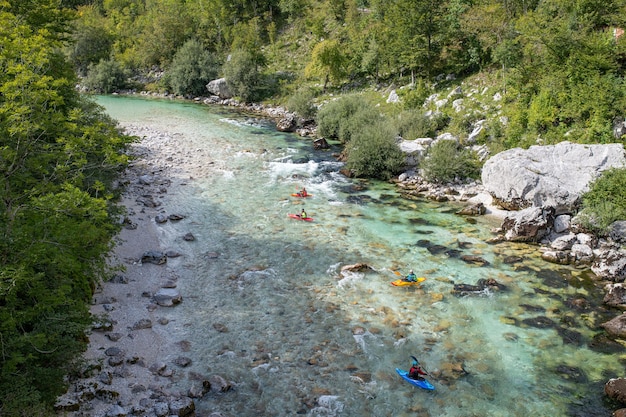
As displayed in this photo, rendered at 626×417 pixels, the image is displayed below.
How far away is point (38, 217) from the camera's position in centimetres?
1013

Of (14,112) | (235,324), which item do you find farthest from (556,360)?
(14,112)

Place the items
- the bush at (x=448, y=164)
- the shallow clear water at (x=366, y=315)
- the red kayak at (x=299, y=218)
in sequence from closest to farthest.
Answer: the shallow clear water at (x=366, y=315) < the red kayak at (x=299, y=218) < the bush at (x=448, y=164)

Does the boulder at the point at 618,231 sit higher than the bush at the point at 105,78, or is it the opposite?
the bush at the point at 105,78

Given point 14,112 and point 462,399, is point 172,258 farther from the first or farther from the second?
point 462,399

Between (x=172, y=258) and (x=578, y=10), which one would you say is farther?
(x=578, y=10)

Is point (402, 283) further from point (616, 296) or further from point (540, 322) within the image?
point (616, 296)

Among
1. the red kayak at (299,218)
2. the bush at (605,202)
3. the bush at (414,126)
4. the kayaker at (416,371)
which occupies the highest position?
the bush at (414,126)

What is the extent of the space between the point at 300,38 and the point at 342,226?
5558cm

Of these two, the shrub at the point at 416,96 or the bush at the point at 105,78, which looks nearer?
the shrub at the point at 416,96

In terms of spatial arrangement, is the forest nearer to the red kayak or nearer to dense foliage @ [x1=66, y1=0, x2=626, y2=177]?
dense foliage @ [x1=66, y1=0, x2=626, y2=177]

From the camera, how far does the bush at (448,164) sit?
88.0 ft

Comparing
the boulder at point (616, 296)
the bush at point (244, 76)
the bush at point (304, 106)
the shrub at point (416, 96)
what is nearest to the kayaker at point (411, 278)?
the boulder at point (616, 296)

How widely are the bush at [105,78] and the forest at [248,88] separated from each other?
0.55 feet

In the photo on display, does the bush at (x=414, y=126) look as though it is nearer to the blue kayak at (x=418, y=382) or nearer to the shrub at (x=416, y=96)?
the shrub at (x=416, y=96)
